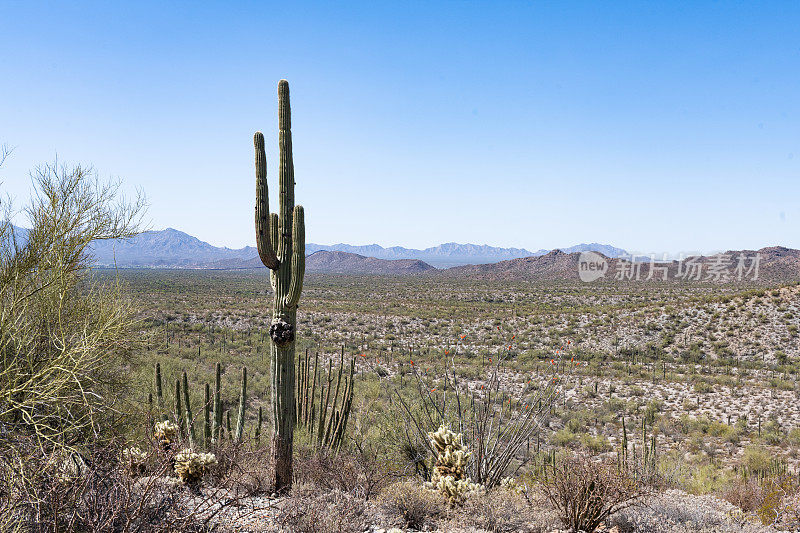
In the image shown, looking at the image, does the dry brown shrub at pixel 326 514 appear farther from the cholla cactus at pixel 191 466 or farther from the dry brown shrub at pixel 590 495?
the dry brown shrub at pixel 590 495

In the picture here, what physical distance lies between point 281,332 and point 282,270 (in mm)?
845

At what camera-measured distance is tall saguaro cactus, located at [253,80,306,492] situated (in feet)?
18.5

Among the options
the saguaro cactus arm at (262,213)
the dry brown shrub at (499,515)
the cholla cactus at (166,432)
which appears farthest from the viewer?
the cholla cactus at (166,432)

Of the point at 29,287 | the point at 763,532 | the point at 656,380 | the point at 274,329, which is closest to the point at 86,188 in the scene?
the point at 29,287

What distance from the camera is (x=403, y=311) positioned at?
37.8 m

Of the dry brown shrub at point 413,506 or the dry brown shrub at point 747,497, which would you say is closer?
the dry brown shrub at point 413,506

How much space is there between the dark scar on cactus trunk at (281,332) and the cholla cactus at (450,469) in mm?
2302

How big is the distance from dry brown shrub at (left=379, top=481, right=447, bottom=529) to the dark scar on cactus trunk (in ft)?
7.36

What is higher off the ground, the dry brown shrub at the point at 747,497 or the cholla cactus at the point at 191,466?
the cholla cactus at the point at 191,466

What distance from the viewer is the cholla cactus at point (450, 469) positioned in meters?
5.01

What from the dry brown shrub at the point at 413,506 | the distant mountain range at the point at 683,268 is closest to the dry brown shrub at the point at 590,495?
the dry brown shrub at the point at 413,506

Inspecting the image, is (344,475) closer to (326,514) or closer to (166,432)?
(326,514)

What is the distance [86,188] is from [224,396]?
8311 mm

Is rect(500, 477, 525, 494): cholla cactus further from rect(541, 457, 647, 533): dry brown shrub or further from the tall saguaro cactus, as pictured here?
the tall saguaro cactus
